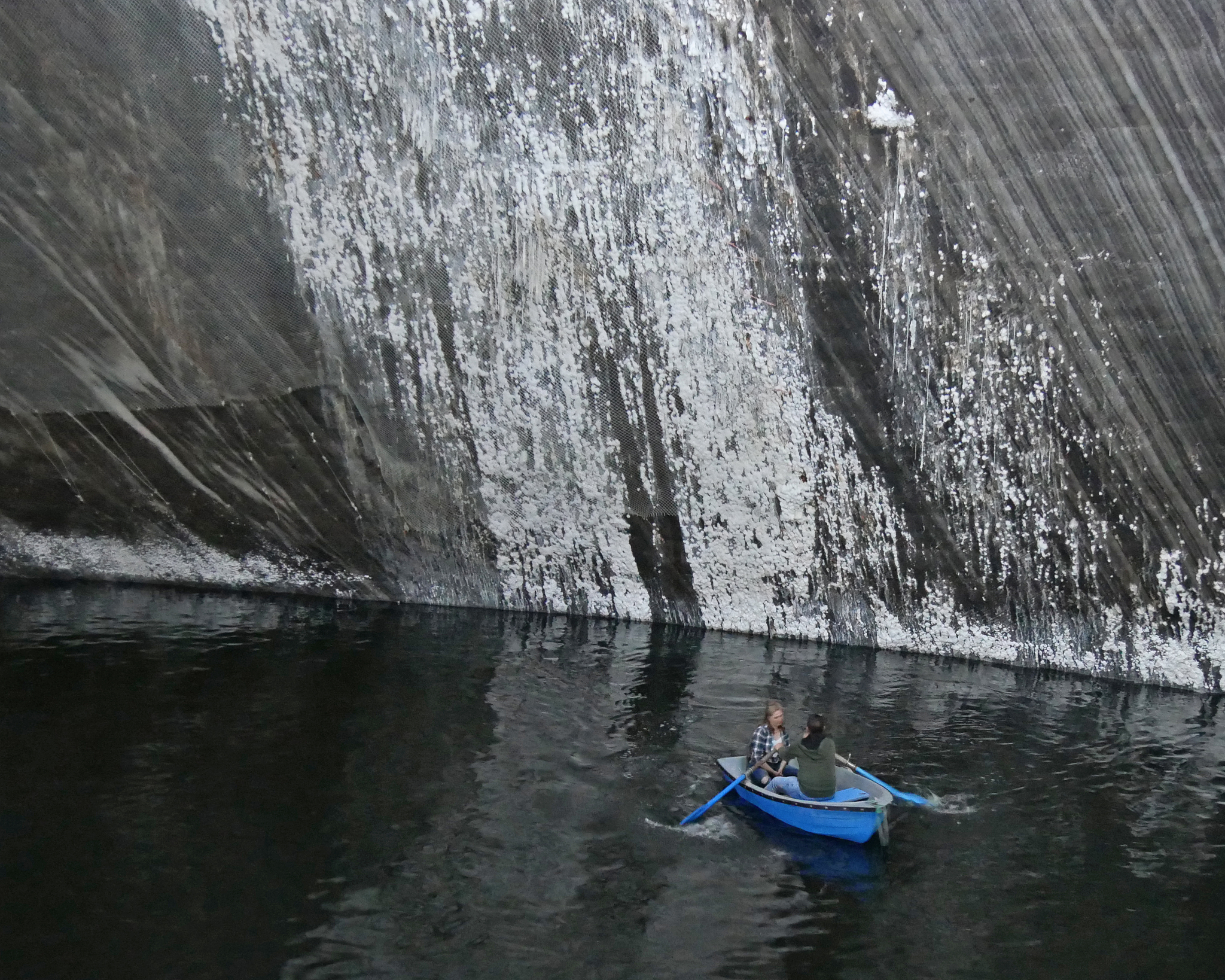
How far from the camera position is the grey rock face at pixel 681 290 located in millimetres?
13117

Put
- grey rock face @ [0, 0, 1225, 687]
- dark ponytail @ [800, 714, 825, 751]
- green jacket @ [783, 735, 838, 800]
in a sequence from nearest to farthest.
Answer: green jacket @ [783, 735, 838, 800] < dark ponytail @ [800, 714, 825, 751] < grey rock face @ [0, 0, 1225, 687]

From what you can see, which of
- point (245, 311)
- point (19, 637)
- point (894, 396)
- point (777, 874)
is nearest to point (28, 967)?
point (777, 874)

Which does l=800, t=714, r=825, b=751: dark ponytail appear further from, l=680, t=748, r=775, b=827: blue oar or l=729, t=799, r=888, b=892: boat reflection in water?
l=729, t=799, r=888, b=892: boat reflection in water

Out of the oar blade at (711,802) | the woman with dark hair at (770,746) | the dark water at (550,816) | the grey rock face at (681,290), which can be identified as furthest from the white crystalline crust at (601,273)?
the oar blade at (711,802)

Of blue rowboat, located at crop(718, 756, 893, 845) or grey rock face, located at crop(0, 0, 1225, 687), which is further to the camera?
grey rock face, located at crop(0, 0, 1225, 687)

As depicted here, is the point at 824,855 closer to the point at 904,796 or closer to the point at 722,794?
the point at 722,794

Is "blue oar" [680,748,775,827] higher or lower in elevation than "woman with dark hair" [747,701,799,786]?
lower

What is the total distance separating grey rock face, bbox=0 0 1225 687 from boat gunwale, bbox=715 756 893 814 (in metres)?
4.92

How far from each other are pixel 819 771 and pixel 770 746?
2.84 ft

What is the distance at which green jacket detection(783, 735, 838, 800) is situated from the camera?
9984 mm

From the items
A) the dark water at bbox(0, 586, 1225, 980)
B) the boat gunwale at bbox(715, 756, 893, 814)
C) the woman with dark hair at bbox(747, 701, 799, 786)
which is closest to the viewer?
the dark water at bbox(0, 586, 1225, 980)

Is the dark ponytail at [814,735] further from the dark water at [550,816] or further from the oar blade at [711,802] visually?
the dark water at [550,816]

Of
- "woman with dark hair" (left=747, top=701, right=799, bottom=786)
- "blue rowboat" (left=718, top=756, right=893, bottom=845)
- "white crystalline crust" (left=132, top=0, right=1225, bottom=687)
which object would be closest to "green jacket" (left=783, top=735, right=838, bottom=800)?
"blue rowboat" (left=718, top=756, right=893, bottom=845)

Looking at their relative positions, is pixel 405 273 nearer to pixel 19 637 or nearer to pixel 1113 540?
pixel 19 637
